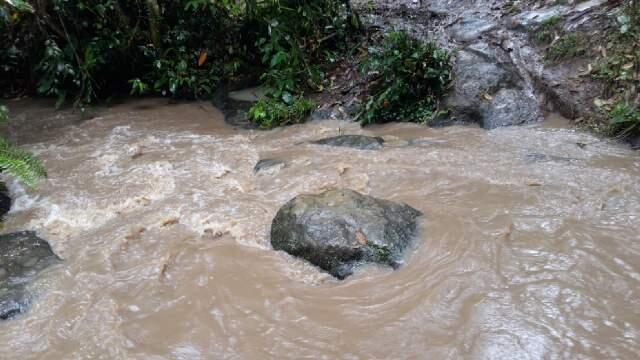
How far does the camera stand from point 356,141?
5.77m

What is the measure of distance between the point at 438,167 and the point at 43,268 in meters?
3.32

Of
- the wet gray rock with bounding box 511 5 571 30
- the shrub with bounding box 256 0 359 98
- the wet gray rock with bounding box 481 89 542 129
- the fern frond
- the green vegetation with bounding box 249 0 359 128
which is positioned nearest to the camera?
the fern frond

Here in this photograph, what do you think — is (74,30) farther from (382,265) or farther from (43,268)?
(382,265)

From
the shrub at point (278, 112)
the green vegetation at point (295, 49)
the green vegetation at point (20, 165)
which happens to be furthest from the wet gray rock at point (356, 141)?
the green vegetation at point (20, 165)

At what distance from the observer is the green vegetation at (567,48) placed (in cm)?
599

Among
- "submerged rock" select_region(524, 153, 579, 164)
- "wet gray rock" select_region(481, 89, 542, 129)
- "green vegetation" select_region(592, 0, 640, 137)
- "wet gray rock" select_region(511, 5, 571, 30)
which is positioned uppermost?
"wet gray rock" select_region(511, 5, 571, 30)

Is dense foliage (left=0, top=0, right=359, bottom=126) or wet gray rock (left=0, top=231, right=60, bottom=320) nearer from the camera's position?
wet gray rock (left=0, top=231, right=60, bottom=320)

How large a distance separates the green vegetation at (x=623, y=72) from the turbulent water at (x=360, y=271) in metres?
0.33

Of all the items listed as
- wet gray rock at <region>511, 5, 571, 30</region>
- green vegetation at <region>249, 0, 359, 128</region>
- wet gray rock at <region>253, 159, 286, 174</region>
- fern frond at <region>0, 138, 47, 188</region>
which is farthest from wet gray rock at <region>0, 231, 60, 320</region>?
wet gray rock at <region>511, 5, 571, 30</region>

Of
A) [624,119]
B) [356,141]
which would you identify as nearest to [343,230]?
[356,141]

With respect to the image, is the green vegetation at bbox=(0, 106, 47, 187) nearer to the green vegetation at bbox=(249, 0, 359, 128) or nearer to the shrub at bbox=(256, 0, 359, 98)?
the green vegetation at bbox=(249, 0, 359, 128)

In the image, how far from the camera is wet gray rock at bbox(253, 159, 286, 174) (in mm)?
5280

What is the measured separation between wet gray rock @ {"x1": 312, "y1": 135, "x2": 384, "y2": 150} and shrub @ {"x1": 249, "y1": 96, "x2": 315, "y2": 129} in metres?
0.94

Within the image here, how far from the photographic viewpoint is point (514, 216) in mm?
3891
